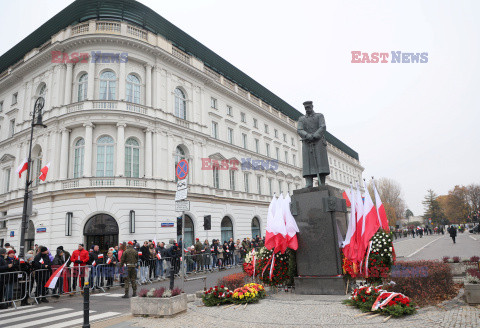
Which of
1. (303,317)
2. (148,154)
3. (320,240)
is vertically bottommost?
(303,317)

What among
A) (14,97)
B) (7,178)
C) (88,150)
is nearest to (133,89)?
(88,150)

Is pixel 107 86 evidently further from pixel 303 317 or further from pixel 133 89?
pixel 303 317

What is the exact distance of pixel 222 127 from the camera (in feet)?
113

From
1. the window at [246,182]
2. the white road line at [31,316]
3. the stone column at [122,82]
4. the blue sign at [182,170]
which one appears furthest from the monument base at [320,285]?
the window at [246,182]

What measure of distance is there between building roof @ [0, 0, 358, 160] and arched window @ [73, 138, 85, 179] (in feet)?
34.1

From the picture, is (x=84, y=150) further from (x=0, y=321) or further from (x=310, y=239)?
(x=310, y=239)

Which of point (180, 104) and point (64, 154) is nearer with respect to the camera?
point (64, 154)

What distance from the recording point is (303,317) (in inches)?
278

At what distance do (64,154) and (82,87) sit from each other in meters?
5.38

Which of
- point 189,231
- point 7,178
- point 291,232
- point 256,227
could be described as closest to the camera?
point 291,232

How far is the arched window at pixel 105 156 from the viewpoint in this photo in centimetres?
2328

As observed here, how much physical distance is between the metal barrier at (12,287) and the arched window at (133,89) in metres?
16.4

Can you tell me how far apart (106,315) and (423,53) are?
16.1 meters

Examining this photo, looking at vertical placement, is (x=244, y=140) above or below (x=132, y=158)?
above
